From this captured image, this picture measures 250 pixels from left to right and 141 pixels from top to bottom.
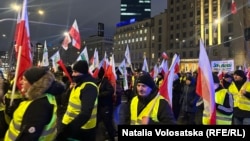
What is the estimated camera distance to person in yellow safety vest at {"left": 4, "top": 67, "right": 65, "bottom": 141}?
3252mm

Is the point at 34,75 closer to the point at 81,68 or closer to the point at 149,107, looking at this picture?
the point at 149,107

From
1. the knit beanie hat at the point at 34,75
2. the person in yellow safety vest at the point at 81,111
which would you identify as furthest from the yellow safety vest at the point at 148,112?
the knit beanie hat at the point at 34,75

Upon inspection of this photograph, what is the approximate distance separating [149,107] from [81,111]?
0.96m

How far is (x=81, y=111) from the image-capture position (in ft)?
15.1

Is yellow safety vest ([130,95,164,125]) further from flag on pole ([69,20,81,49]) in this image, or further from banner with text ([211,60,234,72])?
banner with text ([211,60,234,72])

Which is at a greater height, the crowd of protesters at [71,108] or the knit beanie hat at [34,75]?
the knit beanie hat at [34,75]

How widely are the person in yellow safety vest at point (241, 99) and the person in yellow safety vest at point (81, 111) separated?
4.63 meters

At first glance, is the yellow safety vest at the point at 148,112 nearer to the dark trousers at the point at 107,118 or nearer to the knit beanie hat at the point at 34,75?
the knit beanie hat at the point at 34,75

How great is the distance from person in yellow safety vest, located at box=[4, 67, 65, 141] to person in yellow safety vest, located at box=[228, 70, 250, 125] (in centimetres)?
585

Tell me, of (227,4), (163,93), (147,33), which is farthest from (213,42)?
(163,93)

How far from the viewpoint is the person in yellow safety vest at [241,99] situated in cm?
821

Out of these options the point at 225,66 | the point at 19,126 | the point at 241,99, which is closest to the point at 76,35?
the point at 241,99

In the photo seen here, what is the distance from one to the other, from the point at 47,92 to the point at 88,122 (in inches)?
55.6

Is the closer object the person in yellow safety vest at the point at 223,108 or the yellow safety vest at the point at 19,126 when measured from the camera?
the yellow safety vest at the point at 19,126
